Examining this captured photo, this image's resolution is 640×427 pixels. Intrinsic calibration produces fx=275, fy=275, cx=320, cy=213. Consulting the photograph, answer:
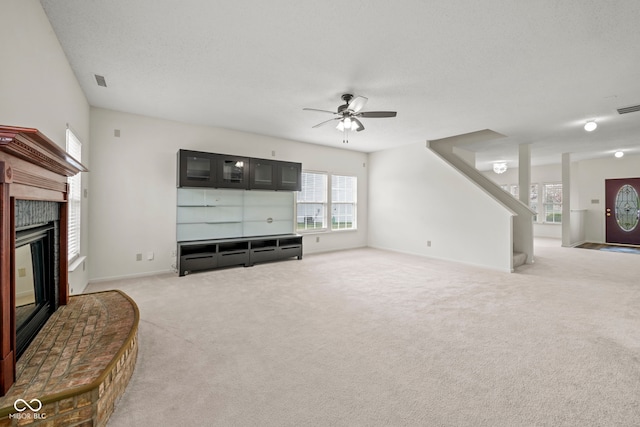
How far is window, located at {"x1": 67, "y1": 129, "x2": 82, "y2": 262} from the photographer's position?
3.40 meters

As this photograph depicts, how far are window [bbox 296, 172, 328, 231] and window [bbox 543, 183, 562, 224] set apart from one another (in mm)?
8493

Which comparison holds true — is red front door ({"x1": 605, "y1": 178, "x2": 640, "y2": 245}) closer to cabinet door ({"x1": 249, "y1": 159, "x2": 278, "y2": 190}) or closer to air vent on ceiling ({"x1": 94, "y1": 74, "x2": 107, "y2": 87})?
cabinet door ({"x1": 249, "y1": 159, "x2": 278, "y2": 190})

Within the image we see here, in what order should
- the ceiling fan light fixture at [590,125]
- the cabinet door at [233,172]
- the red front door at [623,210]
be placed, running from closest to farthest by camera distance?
the ceiling fan light fixture at [590,125]
the cabinet door at [233,172]
the red front door at [623,210]

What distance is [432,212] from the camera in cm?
648

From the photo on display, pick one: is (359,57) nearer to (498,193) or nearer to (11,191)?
(11,191)

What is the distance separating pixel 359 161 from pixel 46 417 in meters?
7.34

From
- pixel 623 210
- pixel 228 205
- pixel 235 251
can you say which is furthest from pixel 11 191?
pixel 623 210

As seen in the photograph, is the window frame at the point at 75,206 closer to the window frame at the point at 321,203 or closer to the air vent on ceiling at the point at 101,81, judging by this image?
the air vent on ceiling at the point at 101,81

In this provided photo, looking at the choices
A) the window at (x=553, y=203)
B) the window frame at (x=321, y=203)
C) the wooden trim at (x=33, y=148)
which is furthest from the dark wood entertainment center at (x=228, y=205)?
the window at (x=553, y=203)

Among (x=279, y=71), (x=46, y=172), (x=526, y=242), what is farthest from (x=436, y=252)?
(x=46, y=172)

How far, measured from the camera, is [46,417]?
132 cm

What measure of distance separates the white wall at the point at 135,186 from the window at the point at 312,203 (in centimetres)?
203

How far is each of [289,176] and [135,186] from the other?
287 centimetres

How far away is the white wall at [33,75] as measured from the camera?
1.77 metres
